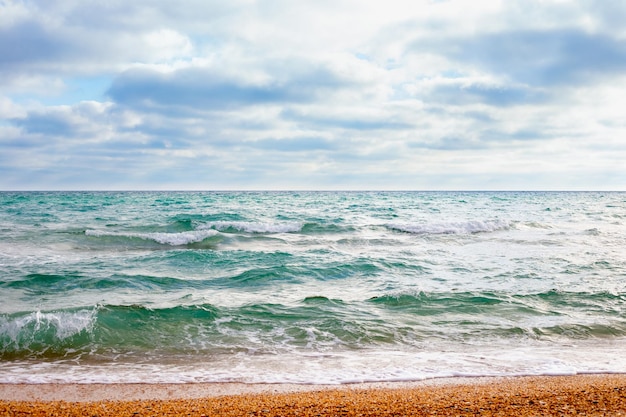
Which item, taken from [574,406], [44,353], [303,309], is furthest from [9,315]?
[574,406]

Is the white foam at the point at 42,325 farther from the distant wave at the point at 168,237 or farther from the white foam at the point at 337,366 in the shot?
the distant wave at the point at 168,237

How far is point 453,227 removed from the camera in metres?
27.9

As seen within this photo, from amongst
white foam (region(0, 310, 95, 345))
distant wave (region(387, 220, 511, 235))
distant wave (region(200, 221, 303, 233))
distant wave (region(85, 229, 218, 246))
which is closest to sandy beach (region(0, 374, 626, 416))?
white foam (region(0, 310, 95, 345))

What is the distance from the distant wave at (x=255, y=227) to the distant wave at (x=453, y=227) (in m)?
5.61

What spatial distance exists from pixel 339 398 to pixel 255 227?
858 inches

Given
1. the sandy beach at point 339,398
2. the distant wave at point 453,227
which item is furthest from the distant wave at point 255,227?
the sandy beach at point 339,398

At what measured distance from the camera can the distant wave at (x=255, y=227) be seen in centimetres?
2616

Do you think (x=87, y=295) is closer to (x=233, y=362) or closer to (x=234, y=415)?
(x=233, y=362)

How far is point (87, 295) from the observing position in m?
10.5

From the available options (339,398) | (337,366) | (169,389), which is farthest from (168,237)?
(339,398)

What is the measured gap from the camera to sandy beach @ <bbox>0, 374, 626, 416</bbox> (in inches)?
183

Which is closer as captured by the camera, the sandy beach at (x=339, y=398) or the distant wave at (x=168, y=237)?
the sandy beach at (x=339, y=398)

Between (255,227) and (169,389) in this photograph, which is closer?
(169,389)

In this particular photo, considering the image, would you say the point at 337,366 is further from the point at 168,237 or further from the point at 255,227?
the point at 255,227
